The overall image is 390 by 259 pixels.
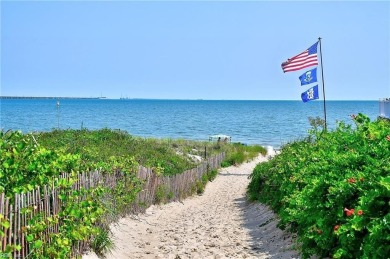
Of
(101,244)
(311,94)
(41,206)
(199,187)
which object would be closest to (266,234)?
(101,244)

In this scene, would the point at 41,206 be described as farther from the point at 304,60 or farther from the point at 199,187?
the point at 304,60

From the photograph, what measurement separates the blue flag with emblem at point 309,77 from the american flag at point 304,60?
→ 413 mm

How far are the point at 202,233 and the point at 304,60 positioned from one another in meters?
11.9

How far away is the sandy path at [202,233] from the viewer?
354 inches

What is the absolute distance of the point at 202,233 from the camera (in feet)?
36.3

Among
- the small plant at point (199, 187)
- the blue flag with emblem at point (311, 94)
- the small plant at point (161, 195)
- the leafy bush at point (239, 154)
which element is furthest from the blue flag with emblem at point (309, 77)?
the leafy bush at point (239, 154)

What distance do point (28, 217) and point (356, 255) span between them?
3817mm

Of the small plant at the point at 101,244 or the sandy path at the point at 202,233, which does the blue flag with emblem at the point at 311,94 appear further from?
the small plant at the point at 101,244

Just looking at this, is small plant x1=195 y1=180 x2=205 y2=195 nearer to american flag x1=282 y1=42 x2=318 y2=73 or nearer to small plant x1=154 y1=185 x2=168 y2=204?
small plant x1=154 y1=185 x2=168 y2=204

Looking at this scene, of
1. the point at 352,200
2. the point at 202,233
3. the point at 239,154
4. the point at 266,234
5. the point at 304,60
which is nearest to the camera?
the point at 352,200

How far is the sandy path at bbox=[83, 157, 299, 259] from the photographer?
900cm

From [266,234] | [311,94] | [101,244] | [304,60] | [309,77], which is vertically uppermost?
[304,60]

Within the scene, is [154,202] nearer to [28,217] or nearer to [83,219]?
[83,219]

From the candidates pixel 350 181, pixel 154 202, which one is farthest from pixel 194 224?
pixel 350 181
